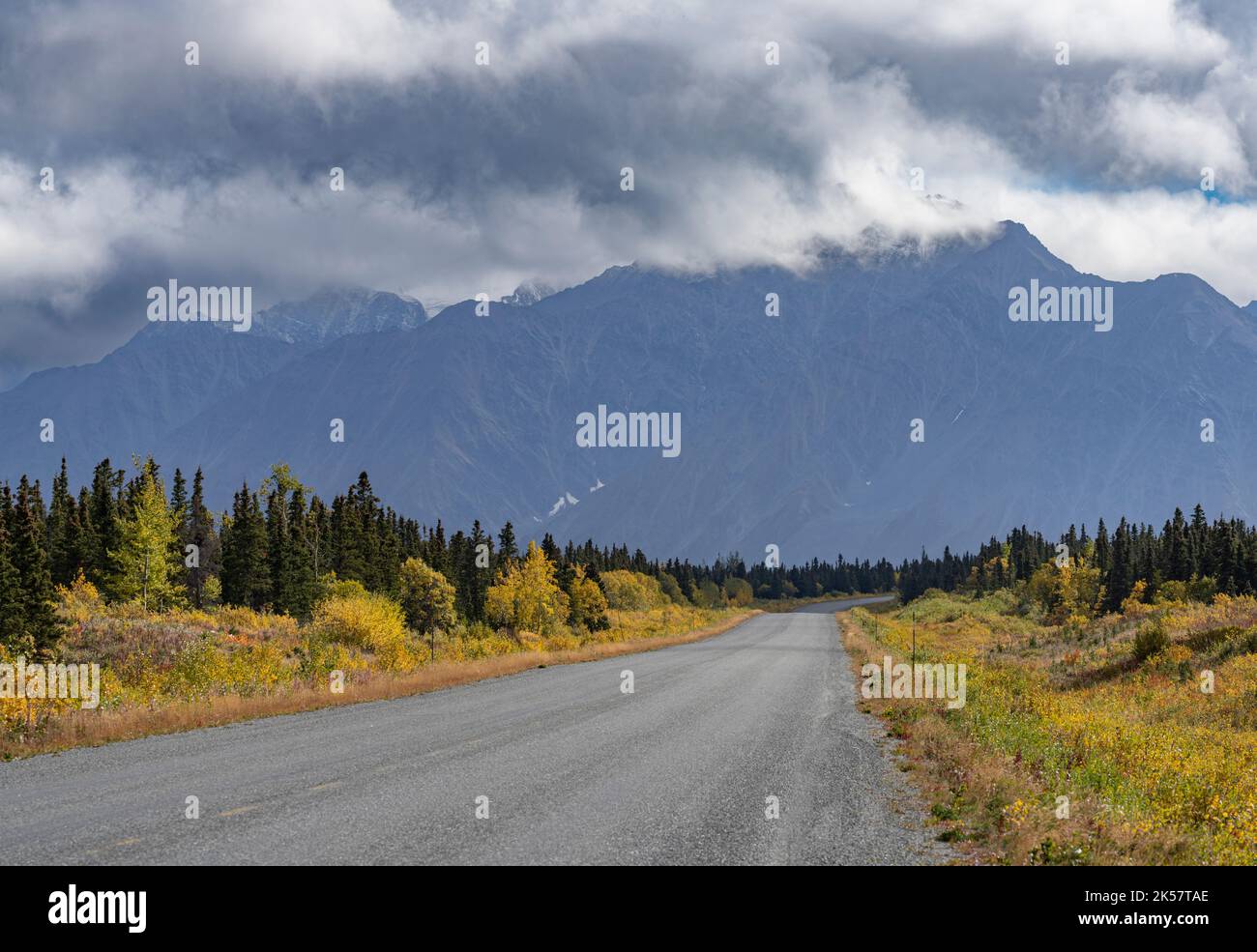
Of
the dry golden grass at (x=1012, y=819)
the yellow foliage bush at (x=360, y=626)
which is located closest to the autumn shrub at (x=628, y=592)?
the yellow foliage bush at (x=360, y=626)

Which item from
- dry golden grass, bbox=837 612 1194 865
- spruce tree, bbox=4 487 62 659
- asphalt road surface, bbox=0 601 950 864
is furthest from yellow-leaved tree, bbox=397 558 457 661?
dry golden grass, bbox=837 612 1194 865

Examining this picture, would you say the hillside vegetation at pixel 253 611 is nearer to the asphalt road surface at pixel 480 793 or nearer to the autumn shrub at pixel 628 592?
the autumn shrub at pixel 628 592

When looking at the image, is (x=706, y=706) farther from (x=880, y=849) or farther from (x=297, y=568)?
(x=297, y=568)

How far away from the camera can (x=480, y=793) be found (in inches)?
439

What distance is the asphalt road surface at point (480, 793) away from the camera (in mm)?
8508

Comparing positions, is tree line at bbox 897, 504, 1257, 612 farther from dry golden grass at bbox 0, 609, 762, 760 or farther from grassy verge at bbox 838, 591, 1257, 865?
dry golden grass at bbox 0, 609, 762, 760

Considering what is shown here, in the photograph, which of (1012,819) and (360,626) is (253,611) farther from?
(1012,819)

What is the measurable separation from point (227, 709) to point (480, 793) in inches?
378

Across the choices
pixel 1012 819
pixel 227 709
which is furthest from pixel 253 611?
pixel 1012 819

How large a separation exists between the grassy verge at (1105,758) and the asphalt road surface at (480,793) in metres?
0.78

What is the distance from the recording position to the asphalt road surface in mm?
8508
